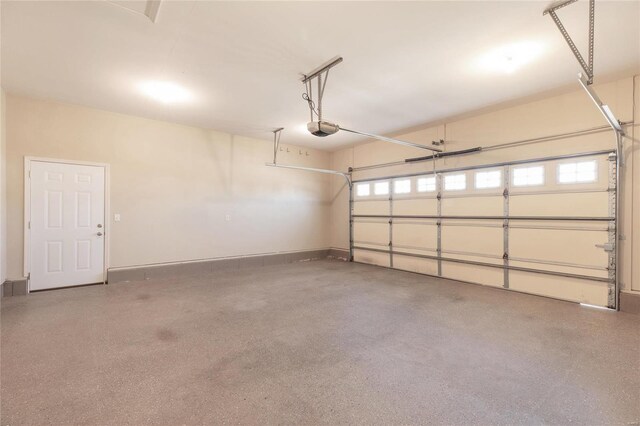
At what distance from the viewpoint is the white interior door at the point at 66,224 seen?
448 centimetres

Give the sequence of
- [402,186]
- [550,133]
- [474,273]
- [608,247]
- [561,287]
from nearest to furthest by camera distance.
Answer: [608,247] < [561,287] < [550,133] < [474,273] < [402,186]

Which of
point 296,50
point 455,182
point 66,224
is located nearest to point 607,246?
point 455,182

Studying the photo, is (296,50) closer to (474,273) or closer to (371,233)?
(474,273)

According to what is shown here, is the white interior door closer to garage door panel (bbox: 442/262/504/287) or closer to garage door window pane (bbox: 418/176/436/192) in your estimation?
garage door window pane (bbox: 418/176/436/192)

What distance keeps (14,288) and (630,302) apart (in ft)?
28.5

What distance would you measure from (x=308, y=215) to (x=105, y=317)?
5.13 metres

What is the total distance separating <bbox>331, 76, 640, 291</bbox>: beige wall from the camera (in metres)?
3.71

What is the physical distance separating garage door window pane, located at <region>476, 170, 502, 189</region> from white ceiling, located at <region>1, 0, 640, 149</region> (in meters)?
1.24

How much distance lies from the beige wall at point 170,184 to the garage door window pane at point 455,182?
12.0 ft

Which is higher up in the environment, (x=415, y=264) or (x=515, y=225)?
(x=515, y=225)

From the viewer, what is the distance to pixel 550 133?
4.36 meters

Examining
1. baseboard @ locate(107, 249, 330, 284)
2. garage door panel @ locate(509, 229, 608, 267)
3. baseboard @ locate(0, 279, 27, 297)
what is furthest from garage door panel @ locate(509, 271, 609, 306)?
baseboard @ locate(0, 279, 27, 297)

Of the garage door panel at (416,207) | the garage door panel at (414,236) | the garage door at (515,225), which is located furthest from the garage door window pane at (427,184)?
→ the garage door panel at (414,236)

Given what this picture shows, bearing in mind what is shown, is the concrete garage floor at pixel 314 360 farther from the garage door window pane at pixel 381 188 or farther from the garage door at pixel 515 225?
the garage door window pane at pixel 381 188
